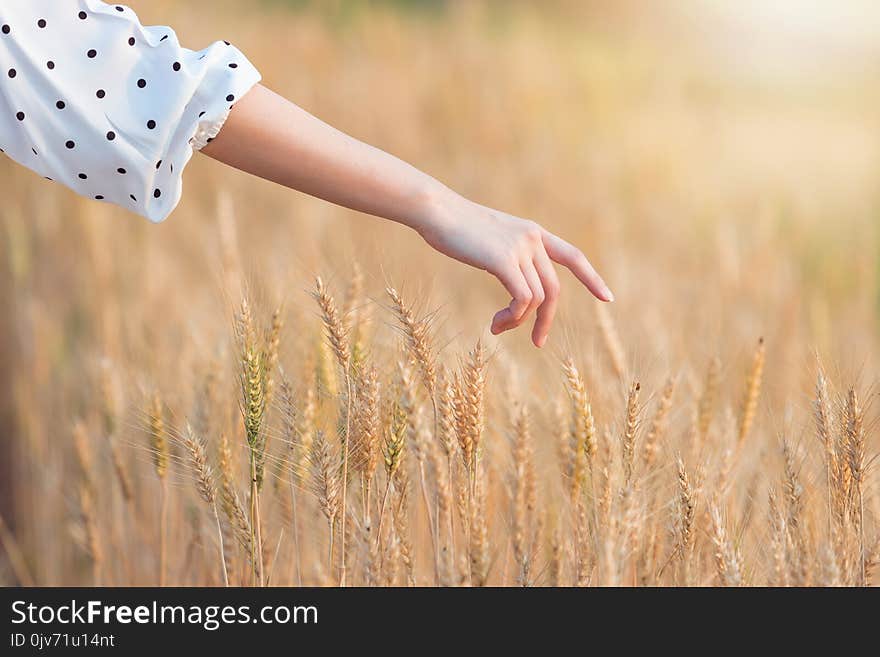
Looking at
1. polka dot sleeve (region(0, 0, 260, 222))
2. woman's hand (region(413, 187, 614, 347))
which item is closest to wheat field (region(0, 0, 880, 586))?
woman's hand (region(413, 187, 614, 347))

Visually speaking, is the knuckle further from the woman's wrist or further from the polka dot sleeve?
the polka dot sleeve

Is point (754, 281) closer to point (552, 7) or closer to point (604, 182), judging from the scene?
point (604, 182)

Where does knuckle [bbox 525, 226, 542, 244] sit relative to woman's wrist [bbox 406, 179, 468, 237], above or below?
below

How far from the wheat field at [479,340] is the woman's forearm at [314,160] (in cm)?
12

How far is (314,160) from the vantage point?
81 cm

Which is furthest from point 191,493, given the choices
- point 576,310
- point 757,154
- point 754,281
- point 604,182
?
point 757,154

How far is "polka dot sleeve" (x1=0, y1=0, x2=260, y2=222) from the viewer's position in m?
0.80

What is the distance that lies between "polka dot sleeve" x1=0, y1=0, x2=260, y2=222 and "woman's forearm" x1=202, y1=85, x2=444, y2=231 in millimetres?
20

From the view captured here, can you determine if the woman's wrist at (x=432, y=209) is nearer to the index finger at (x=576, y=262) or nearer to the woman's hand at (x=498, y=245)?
the woman's hand at (x=498, y=245)

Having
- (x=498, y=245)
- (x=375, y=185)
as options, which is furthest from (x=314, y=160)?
(x=498, y=245)

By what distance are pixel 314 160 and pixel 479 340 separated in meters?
0.23

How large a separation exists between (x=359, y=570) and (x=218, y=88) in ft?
1.77

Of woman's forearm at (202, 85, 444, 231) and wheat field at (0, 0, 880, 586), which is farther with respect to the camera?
wheat field at (0, 0, 880, 586)

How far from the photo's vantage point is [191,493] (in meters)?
1.36
